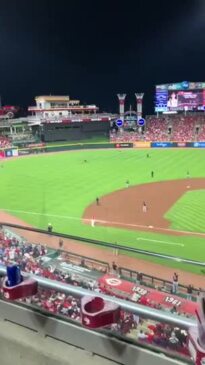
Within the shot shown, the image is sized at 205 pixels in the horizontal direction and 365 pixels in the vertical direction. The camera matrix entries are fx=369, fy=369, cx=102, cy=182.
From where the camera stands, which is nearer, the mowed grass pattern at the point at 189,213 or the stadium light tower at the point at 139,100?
the mowed grass pattern at the point at 189,213

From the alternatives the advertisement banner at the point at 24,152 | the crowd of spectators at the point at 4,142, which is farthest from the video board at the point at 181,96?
the crowd of spectators at the point at 4,142

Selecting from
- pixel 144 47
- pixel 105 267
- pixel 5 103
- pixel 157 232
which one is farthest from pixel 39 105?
pixel 105 267

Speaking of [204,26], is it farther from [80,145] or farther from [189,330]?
[189,330]

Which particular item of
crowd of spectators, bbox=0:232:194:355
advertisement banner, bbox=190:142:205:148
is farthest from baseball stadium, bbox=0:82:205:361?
advertisement banner, bbox=190:142:205:148

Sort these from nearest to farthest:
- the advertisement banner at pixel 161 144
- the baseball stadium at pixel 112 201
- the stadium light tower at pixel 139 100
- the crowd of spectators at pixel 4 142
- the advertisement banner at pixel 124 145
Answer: the baseball stadium at pixel 112 201 → the crowd of spectators at pixel 4 142 → the advertisement banner at pixel 161 144 → the advertisement banner at pixel 124 145 → the stadium light tower at pixel 139 100

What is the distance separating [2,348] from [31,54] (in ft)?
172

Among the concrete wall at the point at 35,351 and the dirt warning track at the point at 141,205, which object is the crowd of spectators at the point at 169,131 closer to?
the dirt warning track at the point at 141,205

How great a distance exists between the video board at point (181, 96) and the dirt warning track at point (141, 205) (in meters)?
22.8

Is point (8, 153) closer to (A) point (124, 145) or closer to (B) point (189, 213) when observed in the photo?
(A) point (124, 145)

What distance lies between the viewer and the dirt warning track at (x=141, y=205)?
1672 cm

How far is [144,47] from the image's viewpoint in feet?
166

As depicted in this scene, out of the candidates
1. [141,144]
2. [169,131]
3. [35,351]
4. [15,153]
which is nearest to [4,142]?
[15,153]

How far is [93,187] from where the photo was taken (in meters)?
24.6

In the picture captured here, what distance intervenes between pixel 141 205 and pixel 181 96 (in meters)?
29.8
